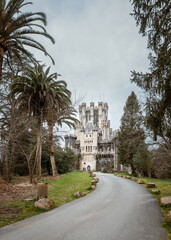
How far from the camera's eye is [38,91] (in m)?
18.2

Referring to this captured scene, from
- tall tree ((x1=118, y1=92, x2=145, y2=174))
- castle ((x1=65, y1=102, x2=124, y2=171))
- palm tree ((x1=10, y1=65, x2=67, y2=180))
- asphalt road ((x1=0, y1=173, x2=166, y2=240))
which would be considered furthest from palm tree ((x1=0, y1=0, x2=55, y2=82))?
castle ((x1=65, y1=102, x2=124, y2=171))

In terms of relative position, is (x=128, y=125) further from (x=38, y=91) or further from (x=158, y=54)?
(x=158, y=54)

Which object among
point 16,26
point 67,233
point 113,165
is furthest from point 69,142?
point 67,233

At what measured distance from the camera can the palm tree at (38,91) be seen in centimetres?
1681

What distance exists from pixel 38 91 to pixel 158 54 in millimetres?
13363

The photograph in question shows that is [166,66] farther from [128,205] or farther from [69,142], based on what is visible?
[69,142]

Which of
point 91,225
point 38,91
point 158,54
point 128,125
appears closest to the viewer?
point 91,225

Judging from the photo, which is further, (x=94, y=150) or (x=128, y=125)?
(x=94, y=150)

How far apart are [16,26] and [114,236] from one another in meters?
11.8

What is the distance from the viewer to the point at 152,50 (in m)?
8.30

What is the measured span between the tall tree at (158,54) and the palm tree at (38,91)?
34.9 feet

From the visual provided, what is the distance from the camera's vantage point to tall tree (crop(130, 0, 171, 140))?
23.5 feet

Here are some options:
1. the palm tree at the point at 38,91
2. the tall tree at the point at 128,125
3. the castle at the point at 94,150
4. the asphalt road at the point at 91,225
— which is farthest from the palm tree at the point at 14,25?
the castle at the point at 94,150

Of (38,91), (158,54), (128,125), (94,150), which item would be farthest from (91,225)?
(94,150)
